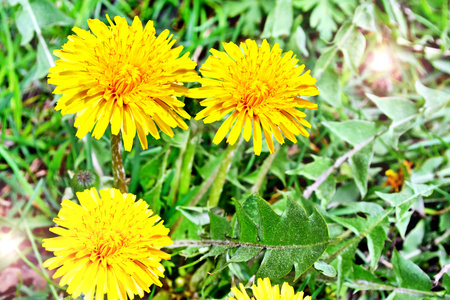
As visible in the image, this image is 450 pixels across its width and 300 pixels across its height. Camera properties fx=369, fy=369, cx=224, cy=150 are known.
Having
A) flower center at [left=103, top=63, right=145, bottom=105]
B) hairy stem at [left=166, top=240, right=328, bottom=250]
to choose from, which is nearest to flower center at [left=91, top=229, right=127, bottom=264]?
hairy stem at [left=166, top=240, right=328, bottom=250]

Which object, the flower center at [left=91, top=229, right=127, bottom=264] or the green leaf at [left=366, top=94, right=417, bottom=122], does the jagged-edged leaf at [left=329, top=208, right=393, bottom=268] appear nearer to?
the green leaf at [left=366, top=94, right=417, bottom=122]

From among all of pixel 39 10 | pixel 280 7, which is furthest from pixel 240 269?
pixel 39 10

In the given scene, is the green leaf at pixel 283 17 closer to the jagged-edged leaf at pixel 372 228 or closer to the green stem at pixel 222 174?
the green stem at pixel 222 174

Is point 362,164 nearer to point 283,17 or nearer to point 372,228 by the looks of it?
point 372,228

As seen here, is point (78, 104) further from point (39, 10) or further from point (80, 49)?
point (39, 10)

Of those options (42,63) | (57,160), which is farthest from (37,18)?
(57,160)

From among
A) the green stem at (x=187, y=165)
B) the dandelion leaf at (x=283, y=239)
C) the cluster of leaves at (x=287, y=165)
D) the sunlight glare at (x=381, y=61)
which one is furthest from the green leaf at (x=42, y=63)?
the sunlight glare at (x=381, y=61)
